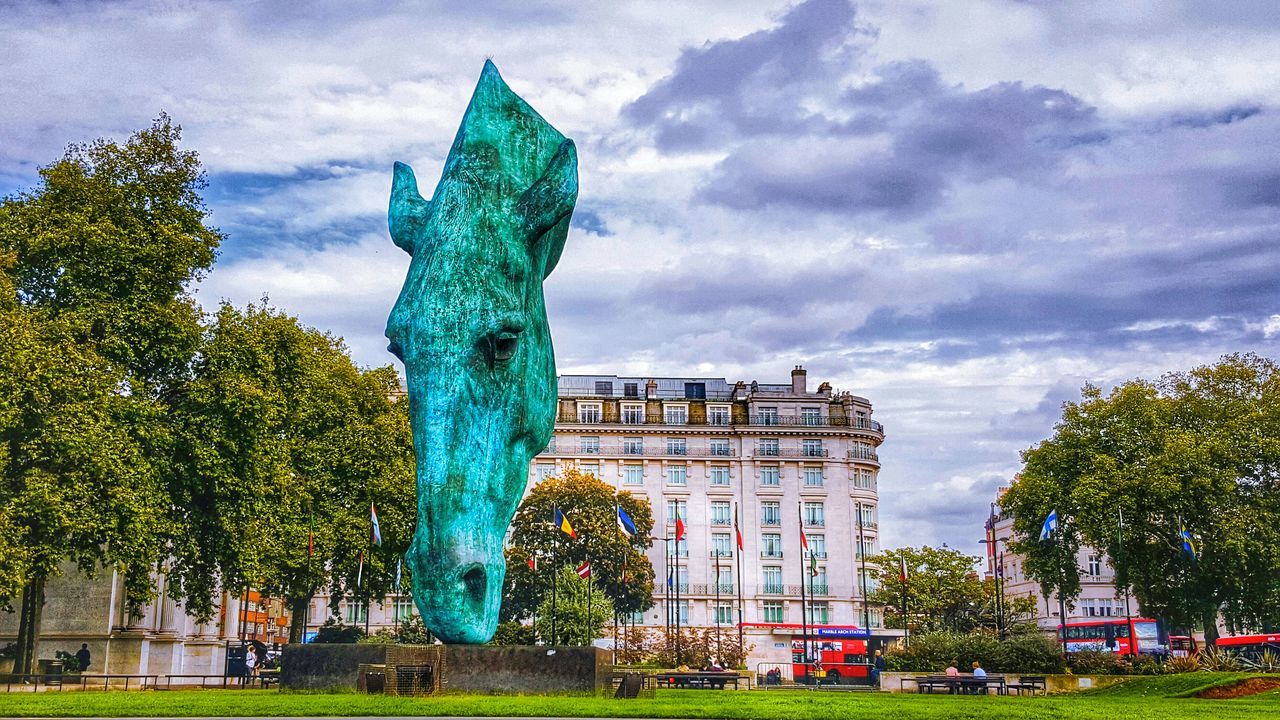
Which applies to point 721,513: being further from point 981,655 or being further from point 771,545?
point 981,655

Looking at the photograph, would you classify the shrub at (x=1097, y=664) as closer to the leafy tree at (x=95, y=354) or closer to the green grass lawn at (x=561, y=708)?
the green grass lawn at (x=561, y=708)

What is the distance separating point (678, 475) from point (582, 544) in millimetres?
17399

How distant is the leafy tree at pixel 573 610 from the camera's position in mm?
53344

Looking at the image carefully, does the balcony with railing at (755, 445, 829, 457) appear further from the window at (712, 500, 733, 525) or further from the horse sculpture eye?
the horse sculpture eye

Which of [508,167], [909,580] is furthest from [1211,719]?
[909,580]

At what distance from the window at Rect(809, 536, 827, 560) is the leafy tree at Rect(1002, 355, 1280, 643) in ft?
108

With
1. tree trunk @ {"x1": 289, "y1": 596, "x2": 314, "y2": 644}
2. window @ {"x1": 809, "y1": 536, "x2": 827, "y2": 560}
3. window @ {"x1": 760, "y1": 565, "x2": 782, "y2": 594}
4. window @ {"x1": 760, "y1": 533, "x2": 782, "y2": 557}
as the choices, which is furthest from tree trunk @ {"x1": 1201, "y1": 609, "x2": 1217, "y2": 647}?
window @ {"x1": 760, "y1": 533, "x2": 782, "y2": 557}

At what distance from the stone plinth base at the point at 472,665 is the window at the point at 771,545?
64.9 metres

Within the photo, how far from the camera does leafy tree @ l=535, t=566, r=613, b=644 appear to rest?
53.3 m

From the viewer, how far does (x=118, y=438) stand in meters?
27.1

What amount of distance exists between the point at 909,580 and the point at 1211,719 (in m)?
57.2

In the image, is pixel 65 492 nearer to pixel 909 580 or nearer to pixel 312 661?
pixel 312 661

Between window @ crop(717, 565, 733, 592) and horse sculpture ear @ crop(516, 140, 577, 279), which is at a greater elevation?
horse sculpture ear @ crop(516, 140, 577, 279)

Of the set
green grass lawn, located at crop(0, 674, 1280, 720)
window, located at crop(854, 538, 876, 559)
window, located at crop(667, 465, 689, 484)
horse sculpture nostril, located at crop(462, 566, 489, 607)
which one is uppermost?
window, located at crop(667, 465, 689, 484)
